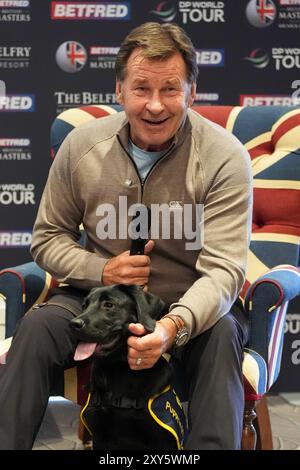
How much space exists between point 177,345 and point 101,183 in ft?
1.64

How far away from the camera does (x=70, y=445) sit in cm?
258

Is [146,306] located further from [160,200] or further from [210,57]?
[210,57]

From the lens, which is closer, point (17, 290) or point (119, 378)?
→ point (119, 378)

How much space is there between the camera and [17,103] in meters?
3.22

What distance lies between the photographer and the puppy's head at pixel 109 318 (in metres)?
1.54

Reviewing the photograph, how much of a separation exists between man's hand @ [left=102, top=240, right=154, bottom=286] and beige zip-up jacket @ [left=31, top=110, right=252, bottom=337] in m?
0.03

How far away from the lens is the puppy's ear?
1.57 m

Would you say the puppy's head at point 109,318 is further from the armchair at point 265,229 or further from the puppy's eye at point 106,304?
the armchair at point 265,229

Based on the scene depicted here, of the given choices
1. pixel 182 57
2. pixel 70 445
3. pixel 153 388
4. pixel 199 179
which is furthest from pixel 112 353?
pixel 70 445

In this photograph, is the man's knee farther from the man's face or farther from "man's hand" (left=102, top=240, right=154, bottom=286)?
the man's face

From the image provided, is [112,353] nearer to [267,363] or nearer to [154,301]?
[154,301]

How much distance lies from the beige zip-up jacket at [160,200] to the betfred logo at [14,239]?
1.30 metres

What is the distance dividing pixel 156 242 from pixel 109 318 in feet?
1.22

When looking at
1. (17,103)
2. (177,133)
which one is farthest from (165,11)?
(177,133)
